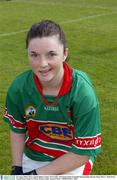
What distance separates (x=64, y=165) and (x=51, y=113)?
1.33 feet

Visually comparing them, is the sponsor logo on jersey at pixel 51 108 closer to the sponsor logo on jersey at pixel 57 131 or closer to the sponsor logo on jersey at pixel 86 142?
the sponsor logo on jersey at pixel 57 131

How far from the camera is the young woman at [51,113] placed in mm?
3205

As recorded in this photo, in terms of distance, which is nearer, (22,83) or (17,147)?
(22,83)

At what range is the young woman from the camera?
3.21 m

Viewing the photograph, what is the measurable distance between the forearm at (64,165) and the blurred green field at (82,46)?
2111mm

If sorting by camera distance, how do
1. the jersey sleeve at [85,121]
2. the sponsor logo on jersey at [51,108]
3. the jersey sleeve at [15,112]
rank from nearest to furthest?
the jersey sleeve at [85,121]
the sponsor logo on jersey at [51,108]
the jersey sleeve at [15,112]

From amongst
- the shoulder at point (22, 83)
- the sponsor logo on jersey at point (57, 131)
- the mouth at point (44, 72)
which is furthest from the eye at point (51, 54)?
the sponsor logo on jersey at point (57, 131)

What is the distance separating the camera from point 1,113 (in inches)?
295

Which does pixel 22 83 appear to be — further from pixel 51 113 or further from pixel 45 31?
pixel 45 31

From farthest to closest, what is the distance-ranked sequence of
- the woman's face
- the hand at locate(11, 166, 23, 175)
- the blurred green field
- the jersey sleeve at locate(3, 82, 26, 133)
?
1. the blurred green field
2. the hand at locate(11, 166, 23, 175)
3. the jersey sleeve at locate(3, 82, 26, 133)
4. the woman's face

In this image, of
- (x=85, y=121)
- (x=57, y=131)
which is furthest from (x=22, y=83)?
(x=85, y=121)

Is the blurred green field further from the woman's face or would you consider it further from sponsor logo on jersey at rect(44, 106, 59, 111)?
the woman's face

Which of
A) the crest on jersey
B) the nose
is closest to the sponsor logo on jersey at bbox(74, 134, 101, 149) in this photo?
the crest on jersey

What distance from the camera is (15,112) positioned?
365 cm
